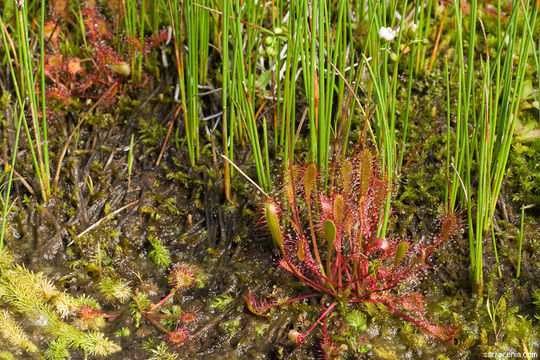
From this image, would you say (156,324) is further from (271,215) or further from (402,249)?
(402,249)

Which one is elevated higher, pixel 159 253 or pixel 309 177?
pixel 309 177

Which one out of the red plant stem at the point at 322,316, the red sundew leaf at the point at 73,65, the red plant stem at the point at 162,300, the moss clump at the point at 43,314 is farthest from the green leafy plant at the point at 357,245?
the red sundew leaf at the point at 73,65

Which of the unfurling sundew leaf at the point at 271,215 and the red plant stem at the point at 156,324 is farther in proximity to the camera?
the red plant stem at the point at 156,324

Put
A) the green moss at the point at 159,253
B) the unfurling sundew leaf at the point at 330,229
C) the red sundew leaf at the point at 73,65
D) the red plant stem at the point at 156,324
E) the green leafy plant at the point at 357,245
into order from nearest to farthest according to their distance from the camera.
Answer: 1. the unfurling sundew leaf at the point at 330,229
2. the green leafy plant at the point at 357,245
3. the red plant stem at the point at 156,324
4. the green moss at the point at 159,253
5. the red sundew leaf at the point at 73,65

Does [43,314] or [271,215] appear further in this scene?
[43,314]

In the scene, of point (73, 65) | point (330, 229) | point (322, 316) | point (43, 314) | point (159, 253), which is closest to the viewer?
point (330, 229)

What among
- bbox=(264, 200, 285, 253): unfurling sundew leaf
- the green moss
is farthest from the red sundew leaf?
bbox=(264, 200, 285, 253): unfurling sundew leaf

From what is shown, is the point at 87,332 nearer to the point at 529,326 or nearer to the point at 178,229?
the point at 178,229

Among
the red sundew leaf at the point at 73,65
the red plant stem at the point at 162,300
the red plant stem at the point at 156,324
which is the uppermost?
the red sundew leaf at the point at 73,65

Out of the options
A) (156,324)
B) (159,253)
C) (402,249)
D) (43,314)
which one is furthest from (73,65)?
(402,249)

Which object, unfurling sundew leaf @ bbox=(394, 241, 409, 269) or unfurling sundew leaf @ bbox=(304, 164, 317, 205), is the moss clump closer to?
unfurling sundew leaf @ bbox=(304, 164, 317, 205)

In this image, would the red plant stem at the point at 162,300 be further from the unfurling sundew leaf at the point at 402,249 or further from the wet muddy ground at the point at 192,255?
the unfurling sundew leaf at the point at 402,249

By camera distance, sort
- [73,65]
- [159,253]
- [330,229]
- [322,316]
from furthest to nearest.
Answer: [73,65] < [159,253] < [322,316] < [330,229]
